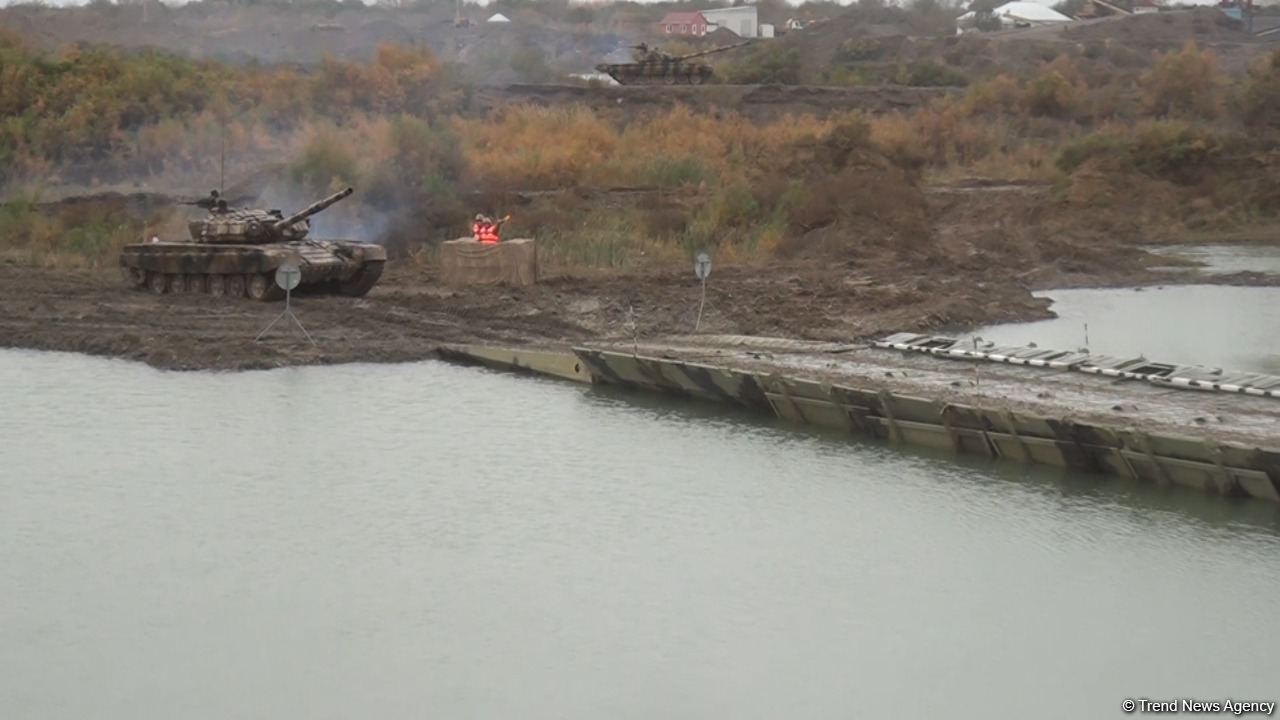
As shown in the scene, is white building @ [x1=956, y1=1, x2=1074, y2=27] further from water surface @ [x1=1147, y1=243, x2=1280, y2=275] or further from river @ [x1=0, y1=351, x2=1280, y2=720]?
river @ [x1=0, y1=351, x2=1280, y2=720]

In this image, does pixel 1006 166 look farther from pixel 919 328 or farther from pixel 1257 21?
pixel 1257 21

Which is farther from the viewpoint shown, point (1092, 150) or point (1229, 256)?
point (1092, 150)

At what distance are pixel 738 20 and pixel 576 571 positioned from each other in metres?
82.9

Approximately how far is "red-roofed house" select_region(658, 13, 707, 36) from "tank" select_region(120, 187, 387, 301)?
60.4 m

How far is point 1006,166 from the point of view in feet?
163

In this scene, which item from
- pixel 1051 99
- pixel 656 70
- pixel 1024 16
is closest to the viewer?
pixel 1051 99

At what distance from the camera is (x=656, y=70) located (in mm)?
62438

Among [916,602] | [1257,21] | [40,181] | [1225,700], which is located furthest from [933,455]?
[1257,21]

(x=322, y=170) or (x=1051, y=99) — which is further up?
(x=322, y=170)

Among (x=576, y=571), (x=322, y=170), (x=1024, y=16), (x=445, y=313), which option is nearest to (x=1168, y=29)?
(x=1024, y=16)

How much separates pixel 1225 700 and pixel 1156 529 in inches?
175

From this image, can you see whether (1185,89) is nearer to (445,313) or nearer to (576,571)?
(445,313)

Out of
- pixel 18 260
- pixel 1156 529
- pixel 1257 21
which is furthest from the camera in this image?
pixel 1257 21

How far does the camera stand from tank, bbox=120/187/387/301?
95.8 feet
